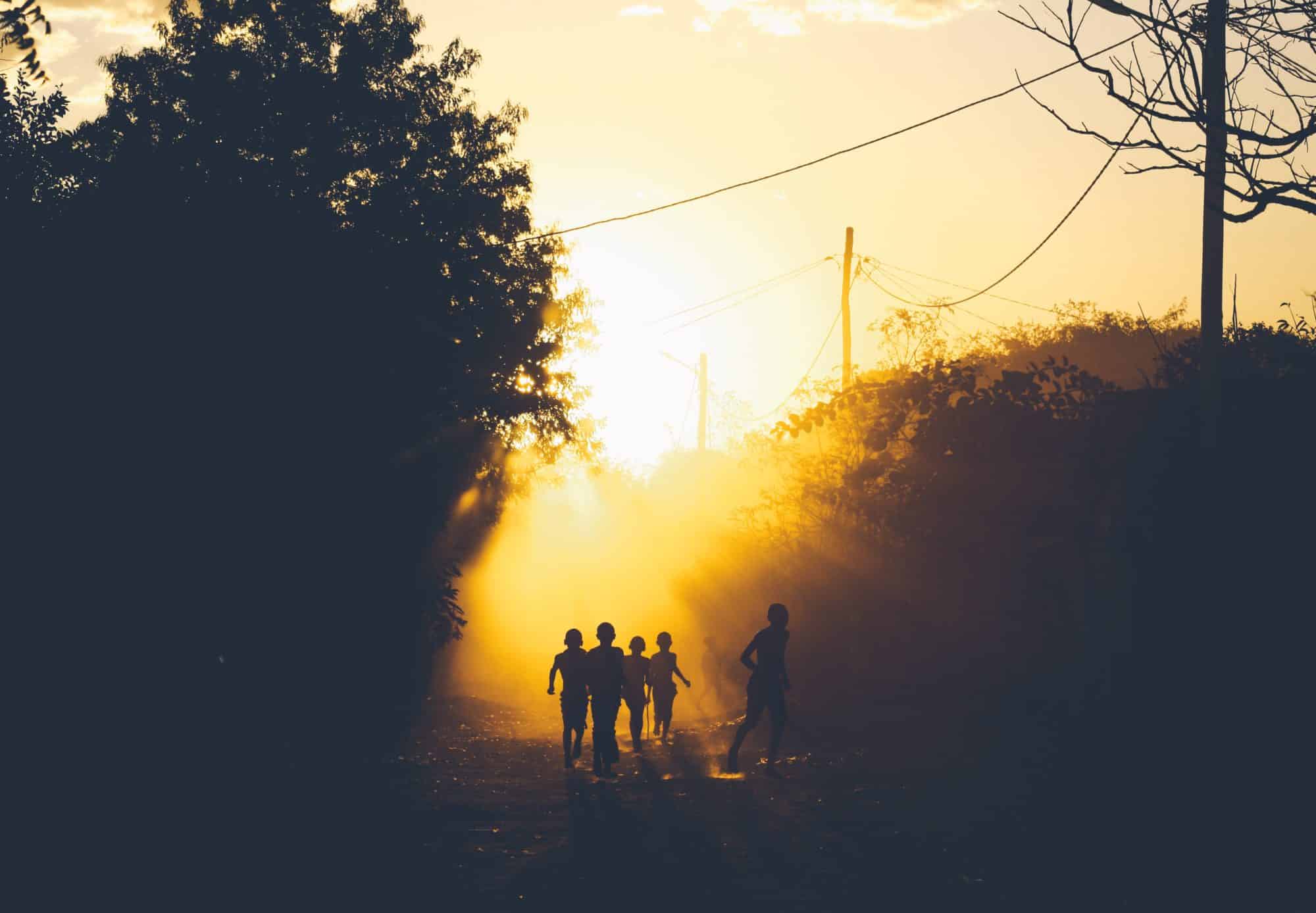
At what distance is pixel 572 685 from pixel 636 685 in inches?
65.4

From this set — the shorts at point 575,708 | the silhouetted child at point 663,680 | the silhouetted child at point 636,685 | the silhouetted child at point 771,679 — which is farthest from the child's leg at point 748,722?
the silhouetted child at point 663,680

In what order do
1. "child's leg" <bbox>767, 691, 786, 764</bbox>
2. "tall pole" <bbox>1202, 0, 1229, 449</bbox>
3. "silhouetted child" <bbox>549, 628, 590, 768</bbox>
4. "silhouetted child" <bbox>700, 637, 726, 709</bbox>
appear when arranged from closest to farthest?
"tall pole" <bbox>1202, 0, 1229, 449</bbox> < "child's leg" <bbox>767, 691, 786, 764</bbox> < "silhouetted child" <bbox>549, 628, 590, 768</bbox> < "silhouetted child" <bbox>700, 637, 726, 709</bbox>

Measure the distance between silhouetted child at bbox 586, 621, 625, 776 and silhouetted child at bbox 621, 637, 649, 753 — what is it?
0.54m

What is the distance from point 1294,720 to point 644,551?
31.6 metres

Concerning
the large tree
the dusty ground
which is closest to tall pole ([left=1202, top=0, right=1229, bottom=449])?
the dusty ground

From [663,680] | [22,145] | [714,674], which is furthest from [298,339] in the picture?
[714,674]

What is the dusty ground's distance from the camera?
8.31 meters

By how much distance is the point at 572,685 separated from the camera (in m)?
14.9

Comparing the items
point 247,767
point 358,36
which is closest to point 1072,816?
point 247,767

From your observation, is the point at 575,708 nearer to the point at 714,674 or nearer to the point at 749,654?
the point at 749,654

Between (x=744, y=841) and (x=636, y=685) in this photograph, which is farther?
(x=636, y=685)

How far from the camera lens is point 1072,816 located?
430 inches

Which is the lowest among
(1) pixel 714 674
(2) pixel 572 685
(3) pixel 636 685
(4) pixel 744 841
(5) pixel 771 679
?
(1) pixel 714 674

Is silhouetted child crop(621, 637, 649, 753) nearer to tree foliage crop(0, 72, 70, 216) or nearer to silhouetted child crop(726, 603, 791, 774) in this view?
silhouetted child crop(726, 603, 791, 774)
